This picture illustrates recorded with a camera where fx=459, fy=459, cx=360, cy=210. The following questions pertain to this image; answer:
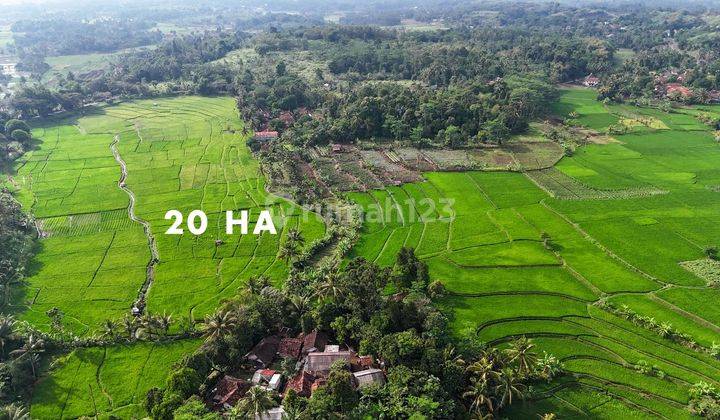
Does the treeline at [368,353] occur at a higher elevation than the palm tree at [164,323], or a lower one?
higher

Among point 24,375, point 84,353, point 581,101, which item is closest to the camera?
point 24,375

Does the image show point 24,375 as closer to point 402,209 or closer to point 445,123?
point 402,209

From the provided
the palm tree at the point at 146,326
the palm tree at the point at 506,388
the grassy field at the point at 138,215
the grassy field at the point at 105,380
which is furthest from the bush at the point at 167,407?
the palm tree at the point at 506,388

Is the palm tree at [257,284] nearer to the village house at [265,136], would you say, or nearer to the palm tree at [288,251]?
the palm tree at [288,251]

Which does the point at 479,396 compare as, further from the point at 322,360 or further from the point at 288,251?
the point at 288,251

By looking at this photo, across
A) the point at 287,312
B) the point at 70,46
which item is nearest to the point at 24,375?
the point at 287,312

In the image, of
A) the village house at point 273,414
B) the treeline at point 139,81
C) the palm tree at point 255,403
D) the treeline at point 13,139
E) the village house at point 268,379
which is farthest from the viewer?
the treeline at point 139,81
